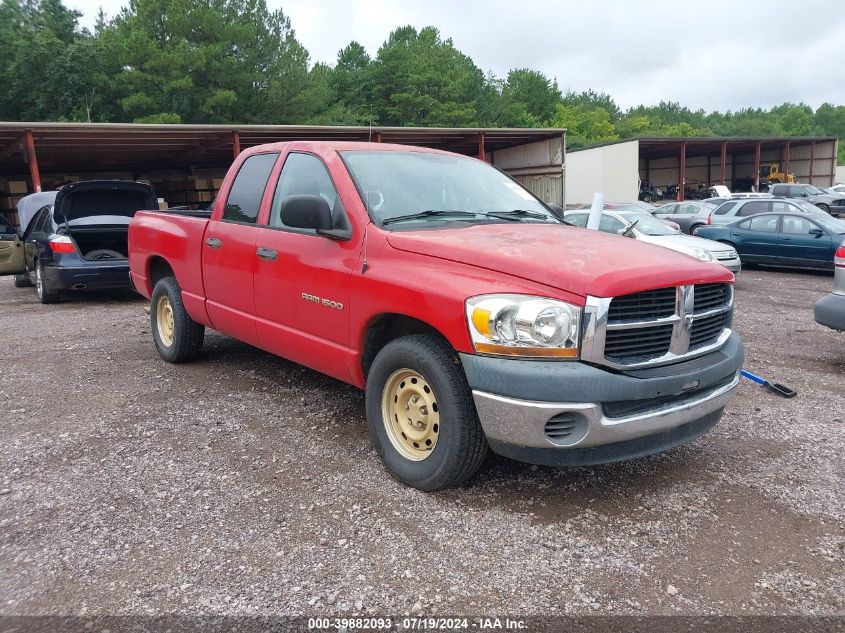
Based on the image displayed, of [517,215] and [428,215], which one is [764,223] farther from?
[428,215]

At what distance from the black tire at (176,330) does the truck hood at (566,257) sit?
2.91m

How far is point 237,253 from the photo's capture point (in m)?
4.84

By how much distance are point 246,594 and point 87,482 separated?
1.57 metres

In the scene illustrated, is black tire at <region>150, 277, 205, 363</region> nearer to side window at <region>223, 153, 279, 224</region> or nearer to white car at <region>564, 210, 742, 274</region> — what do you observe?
side window at <region>223, 153, 279, 224</region>

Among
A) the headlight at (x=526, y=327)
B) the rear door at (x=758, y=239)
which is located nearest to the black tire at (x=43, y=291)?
the headlight at (x=526, y=327)

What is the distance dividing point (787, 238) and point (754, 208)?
2.78 meters

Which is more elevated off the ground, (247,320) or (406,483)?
(247,320)

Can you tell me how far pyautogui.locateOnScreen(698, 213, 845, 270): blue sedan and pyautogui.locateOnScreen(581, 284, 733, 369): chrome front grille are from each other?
37.1 ft

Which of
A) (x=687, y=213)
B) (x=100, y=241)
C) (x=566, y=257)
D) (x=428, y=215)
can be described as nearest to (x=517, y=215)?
(x=428, y=215)

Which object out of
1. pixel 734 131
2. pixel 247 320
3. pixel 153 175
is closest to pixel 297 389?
pixel 247 320

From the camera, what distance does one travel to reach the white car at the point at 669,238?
1125 centimetres

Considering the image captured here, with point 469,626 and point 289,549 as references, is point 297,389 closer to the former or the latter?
point 289,549

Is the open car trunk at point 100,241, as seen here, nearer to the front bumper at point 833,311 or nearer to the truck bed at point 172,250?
the truck bed at point 172,250

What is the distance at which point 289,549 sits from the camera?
303 cm
